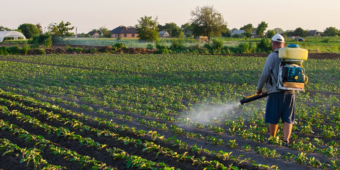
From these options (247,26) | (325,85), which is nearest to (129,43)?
(325,85)

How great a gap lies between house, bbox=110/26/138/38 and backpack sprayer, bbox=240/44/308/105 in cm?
7963

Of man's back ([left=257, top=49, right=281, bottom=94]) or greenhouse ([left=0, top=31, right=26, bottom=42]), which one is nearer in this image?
man's back ([left=257, top=49, right=281, bottom=94])

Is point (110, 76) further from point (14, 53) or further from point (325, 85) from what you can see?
point (14, 53)

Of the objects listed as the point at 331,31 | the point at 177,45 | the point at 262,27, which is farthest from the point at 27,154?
the point at 331,31

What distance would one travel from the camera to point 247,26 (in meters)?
104

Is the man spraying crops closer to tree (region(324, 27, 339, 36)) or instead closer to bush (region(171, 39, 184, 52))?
bush (region(171, 39, 184, 52))

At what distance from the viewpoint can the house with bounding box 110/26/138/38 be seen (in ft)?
273

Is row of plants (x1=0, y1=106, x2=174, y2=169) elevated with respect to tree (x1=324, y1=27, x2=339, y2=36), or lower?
lower

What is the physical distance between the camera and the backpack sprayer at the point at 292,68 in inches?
195

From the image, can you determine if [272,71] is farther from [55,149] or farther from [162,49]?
[162,49]

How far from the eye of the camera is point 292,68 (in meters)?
4.98

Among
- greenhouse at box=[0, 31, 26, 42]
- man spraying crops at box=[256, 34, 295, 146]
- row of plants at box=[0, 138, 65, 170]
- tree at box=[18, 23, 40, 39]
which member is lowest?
row of plants at box=[0, 138, 65, 170]

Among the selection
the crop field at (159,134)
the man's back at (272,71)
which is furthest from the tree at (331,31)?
the man's back at (272,71)

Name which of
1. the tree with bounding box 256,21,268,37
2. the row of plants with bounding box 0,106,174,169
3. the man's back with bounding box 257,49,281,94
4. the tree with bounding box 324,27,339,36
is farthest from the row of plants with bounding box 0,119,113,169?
the tree with bounding box 324,27,339,36
